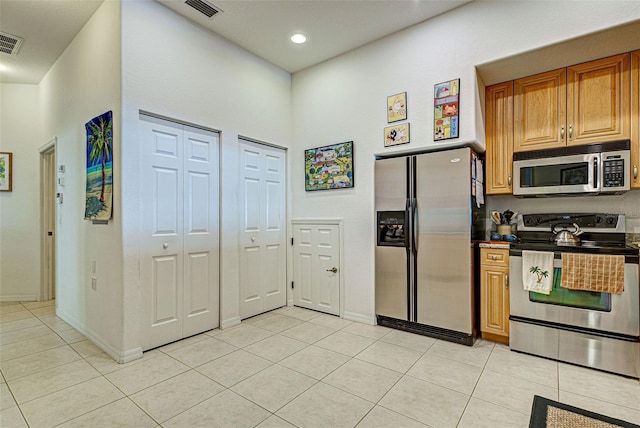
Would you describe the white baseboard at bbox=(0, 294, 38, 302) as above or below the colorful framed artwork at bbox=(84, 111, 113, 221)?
below

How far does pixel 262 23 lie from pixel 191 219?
2127mm

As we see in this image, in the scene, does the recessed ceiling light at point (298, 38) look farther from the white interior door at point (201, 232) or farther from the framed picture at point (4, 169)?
the framed picture at point (4, 169)

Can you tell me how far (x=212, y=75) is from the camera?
11.2 ft

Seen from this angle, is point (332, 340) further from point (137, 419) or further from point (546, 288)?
point (546, 288)

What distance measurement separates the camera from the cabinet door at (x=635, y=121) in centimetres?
259

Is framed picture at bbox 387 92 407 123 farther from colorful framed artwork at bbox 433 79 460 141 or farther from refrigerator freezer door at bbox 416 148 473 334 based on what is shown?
refrigerator freezer door at bbox 416 148 473 334

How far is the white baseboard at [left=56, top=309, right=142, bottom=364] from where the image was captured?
266 centimetres

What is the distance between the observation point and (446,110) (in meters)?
3.08

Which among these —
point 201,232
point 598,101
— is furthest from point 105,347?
point 598,101

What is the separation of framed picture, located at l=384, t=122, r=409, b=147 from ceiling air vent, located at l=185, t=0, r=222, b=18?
2.06 meters

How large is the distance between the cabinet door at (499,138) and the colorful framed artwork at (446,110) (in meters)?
0.52

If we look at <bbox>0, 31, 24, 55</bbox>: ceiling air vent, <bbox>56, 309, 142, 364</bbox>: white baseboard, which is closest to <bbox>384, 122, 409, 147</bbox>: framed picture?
<bbox>56, 309, 142, 364</bbox>: white baseboard

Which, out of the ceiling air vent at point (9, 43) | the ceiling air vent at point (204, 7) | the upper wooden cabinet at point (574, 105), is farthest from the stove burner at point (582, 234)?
the ceiling air vent at point (9, 43)

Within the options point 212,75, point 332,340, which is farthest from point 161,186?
point 332,340
